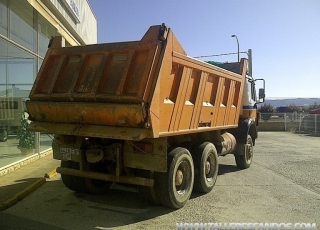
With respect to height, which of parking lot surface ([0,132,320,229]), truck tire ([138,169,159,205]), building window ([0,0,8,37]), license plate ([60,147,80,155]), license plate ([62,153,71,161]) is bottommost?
parking lot surface ([0,132,320,229])

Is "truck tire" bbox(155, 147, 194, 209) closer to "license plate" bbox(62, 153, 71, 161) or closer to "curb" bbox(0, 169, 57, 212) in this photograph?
"license plate" bbox(62, 153, 71, 161)

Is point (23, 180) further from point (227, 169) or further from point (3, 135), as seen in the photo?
point (227, 169)

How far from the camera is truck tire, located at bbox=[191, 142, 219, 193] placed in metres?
6.82

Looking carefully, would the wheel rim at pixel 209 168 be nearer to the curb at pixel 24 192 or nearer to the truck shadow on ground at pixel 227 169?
the truck shadow on ground at pixel 227 169

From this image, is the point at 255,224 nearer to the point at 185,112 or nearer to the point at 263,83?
the point at 185,112

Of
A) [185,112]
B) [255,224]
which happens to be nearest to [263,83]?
[185,112]

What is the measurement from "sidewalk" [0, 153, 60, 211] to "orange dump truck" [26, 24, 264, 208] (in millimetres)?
1000

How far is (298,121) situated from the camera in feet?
101

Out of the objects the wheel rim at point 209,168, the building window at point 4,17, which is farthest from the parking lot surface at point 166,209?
the building window at point 4,17

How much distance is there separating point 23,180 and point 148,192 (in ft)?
11.9

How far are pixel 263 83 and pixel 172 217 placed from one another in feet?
25.5

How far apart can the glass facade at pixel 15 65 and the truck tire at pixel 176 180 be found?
11.7 feet

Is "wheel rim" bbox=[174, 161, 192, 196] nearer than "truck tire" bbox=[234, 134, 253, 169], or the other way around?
"wheel rim" bbox=[174, 161, 192, 196]

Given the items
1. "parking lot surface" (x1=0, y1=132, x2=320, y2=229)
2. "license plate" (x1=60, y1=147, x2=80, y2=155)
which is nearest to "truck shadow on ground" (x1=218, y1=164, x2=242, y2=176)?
"parking lot surface" (x1=0, y1=132, x2=320, y2=229)
